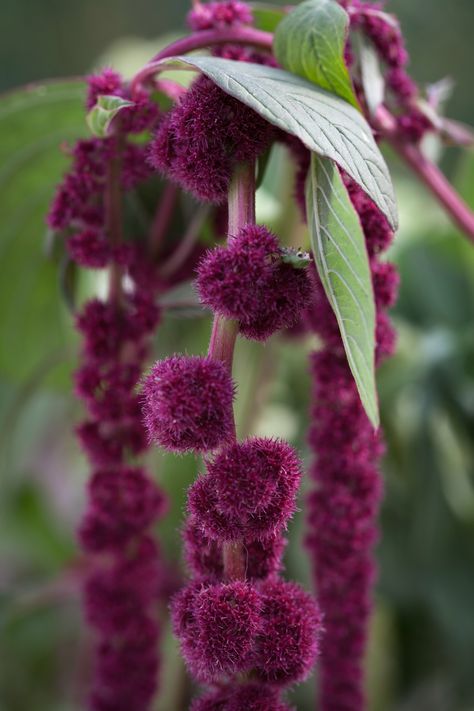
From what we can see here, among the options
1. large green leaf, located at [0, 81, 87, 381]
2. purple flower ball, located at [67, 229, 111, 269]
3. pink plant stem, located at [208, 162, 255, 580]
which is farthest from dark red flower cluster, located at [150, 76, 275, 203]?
large green leaf, located at [0, 81, 87, 381]

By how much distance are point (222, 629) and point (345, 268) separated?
0.14 m

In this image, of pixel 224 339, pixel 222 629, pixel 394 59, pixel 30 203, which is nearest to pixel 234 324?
pixel 224 339

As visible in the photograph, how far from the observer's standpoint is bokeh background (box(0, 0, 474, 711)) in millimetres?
732

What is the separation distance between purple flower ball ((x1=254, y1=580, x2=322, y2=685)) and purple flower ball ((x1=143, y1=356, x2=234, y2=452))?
73mm

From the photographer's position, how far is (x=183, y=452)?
1.10ft

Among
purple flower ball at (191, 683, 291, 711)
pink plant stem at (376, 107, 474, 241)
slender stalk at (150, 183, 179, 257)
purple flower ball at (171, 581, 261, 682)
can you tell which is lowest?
purple flower ball at (191, 683, 291, 711)

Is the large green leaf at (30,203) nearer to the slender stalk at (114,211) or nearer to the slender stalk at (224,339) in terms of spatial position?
the slender stalk at (114,211)

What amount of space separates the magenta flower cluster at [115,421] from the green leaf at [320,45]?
0.07m

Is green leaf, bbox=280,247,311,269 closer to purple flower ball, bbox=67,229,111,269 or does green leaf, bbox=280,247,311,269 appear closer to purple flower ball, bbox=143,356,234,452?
purple flower ball, bbox=143,356,234,452

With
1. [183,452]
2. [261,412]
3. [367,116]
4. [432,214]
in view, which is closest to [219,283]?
[183,452]

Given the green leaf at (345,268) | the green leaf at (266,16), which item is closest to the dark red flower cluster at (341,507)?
the green leaf at (345,268)

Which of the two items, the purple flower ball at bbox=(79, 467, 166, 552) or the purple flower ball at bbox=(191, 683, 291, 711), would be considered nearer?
the purple flower ball at bbox=(191, 683, 291, 711)

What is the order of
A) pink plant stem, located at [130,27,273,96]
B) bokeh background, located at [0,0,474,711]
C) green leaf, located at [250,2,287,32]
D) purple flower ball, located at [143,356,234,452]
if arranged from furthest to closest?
bokeh background, located at [0,0,474,711]
green leaf, located at [250,2,287,32]
pink plant stem, located at [130,27,273,96]
purple flower ball, located at [143,356,234,452]

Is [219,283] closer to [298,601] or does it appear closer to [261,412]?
[298,601]
